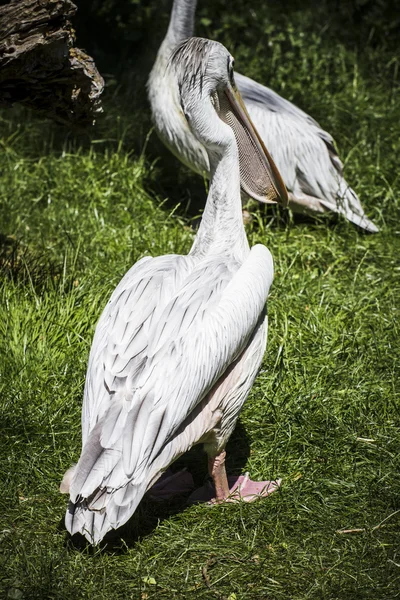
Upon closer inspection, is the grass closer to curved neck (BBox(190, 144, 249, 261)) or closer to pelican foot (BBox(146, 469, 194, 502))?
pelican foot (BBox(146, 469, 194, 502))

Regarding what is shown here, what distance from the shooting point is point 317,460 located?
3561 millimetres

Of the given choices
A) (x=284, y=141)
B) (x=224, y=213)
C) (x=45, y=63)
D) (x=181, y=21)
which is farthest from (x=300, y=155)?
(x=45, y=63)

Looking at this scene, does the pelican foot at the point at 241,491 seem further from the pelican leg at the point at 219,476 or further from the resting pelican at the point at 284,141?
A: the resting pelican at the point at 284,141

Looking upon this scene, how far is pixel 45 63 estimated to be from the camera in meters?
3.74

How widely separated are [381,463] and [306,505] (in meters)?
0.40

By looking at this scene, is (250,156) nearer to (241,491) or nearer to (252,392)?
(252,392)

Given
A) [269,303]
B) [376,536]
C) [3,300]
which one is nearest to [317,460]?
[376,536]

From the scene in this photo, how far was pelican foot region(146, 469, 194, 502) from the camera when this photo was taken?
3.43 meters

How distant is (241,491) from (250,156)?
1.56 m

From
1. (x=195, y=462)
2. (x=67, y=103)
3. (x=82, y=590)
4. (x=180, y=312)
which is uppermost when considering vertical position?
(x=67, y=103)

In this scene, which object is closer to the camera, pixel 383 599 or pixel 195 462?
pixel 383 599

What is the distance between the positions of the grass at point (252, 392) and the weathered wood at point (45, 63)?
89 centimetres

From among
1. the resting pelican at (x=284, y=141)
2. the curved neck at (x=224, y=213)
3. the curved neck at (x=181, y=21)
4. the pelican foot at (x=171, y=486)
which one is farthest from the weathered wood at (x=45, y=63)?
the pelican foot at (x=171, y=486)

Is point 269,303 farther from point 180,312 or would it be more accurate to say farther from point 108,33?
point 108,33
